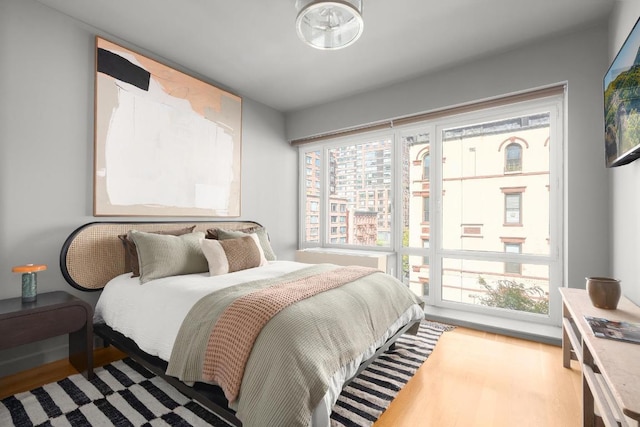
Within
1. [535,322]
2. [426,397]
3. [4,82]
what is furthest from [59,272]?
[535,322]

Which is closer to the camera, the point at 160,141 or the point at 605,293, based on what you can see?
the point at 605,293

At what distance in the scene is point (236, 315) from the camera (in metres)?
1.55

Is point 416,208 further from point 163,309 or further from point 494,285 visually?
point 163,309

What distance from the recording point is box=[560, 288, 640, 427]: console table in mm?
907

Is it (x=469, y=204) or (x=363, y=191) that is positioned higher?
(x=363, y=191)

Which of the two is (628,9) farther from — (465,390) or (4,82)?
(4,82)

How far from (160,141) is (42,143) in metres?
0.86

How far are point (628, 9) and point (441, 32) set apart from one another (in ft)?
3.72

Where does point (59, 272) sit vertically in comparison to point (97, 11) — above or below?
below

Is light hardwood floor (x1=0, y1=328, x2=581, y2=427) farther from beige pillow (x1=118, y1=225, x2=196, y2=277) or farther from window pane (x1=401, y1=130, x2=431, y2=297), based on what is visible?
window pane (x1=401, y1=130, x2=431, y2=297)

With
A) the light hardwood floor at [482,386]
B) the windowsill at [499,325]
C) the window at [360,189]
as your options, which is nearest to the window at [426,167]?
the window at [360,189]

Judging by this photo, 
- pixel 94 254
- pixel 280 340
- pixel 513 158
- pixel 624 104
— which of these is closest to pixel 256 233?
pixel 94 254

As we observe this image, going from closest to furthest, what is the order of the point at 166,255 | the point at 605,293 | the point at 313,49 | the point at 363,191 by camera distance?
the point at 605,293 → the point at 166,255 → the point at 313,49 → the point at 363,191

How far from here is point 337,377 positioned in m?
1.52
